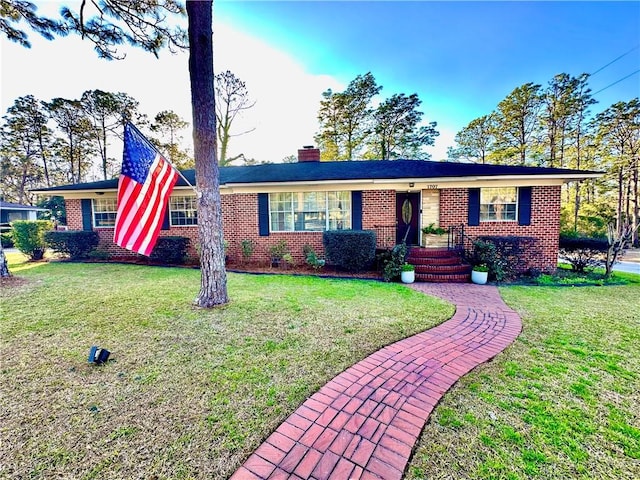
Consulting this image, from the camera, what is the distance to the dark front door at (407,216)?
32.7 ft

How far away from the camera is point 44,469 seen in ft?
5.93

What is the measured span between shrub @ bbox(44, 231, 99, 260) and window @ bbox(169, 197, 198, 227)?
3.31m

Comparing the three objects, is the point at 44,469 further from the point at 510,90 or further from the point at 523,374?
the point at 510,90

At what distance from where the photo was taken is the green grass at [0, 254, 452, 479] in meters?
1.95

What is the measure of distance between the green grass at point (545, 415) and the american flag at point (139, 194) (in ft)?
13.6

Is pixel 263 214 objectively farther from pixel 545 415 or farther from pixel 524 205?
pixel 545 415

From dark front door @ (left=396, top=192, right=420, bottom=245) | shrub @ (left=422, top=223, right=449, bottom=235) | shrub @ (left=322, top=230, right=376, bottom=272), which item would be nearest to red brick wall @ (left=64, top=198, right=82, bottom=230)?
shrub @ (left=322, top=230, right=376, bottom=272)

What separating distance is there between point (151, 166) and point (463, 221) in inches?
353

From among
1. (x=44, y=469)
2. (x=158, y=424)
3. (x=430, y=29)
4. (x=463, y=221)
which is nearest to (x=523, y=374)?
(x=158, y=424)

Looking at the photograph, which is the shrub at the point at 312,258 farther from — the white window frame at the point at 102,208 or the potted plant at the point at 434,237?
the white window frame at the point at 102,208

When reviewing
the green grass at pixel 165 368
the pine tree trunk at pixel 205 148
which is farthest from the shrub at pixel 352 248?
the pine tree trunk at pixel 205 148

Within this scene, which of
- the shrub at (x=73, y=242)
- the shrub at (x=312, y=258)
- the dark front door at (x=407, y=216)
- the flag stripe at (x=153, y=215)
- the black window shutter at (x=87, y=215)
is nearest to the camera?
the flag stripe at (x=153, y=215)

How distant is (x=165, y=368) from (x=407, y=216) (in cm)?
879

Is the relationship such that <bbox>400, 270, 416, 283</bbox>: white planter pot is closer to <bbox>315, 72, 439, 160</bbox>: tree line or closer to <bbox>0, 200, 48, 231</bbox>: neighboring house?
<bbox>315, 72, 439, 160</bbox>: tree line
